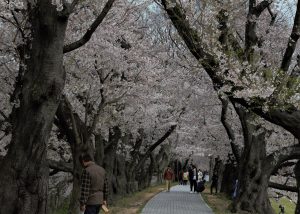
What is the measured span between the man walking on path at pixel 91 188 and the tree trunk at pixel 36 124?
3.21ft

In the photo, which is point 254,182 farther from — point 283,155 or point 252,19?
point 252,19

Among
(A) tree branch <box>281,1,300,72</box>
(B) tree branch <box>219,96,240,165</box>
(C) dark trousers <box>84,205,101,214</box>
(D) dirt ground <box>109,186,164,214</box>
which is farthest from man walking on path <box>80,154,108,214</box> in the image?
(B) tree branch <box>219,96,240,165</box>

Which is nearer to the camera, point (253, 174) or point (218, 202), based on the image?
point (253, 174)

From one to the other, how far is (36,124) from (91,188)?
1719 mm

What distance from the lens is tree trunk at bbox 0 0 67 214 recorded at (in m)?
8.47

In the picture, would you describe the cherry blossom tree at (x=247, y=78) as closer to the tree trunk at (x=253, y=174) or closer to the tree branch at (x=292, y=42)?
the tree branch at (x=292, y=42)

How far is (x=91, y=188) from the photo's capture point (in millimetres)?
9500

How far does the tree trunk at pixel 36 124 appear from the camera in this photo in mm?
8469

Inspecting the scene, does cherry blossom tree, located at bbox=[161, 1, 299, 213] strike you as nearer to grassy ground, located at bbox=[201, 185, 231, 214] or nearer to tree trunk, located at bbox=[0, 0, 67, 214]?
tree trunk, located at bbox=[0, 0, 67, 214]

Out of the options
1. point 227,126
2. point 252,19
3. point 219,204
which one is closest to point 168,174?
point 219,204

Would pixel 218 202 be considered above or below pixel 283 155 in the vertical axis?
below

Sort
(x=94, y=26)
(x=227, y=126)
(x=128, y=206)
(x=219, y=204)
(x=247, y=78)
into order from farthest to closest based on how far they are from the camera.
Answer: (x=219, y=204) < (x=227, y=126) < (x=128, y=206) < (x=247, y=78) < (x=94, y=26)

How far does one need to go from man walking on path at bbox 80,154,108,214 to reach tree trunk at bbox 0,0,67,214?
980 mm

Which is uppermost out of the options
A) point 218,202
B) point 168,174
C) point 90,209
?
point 168,174
